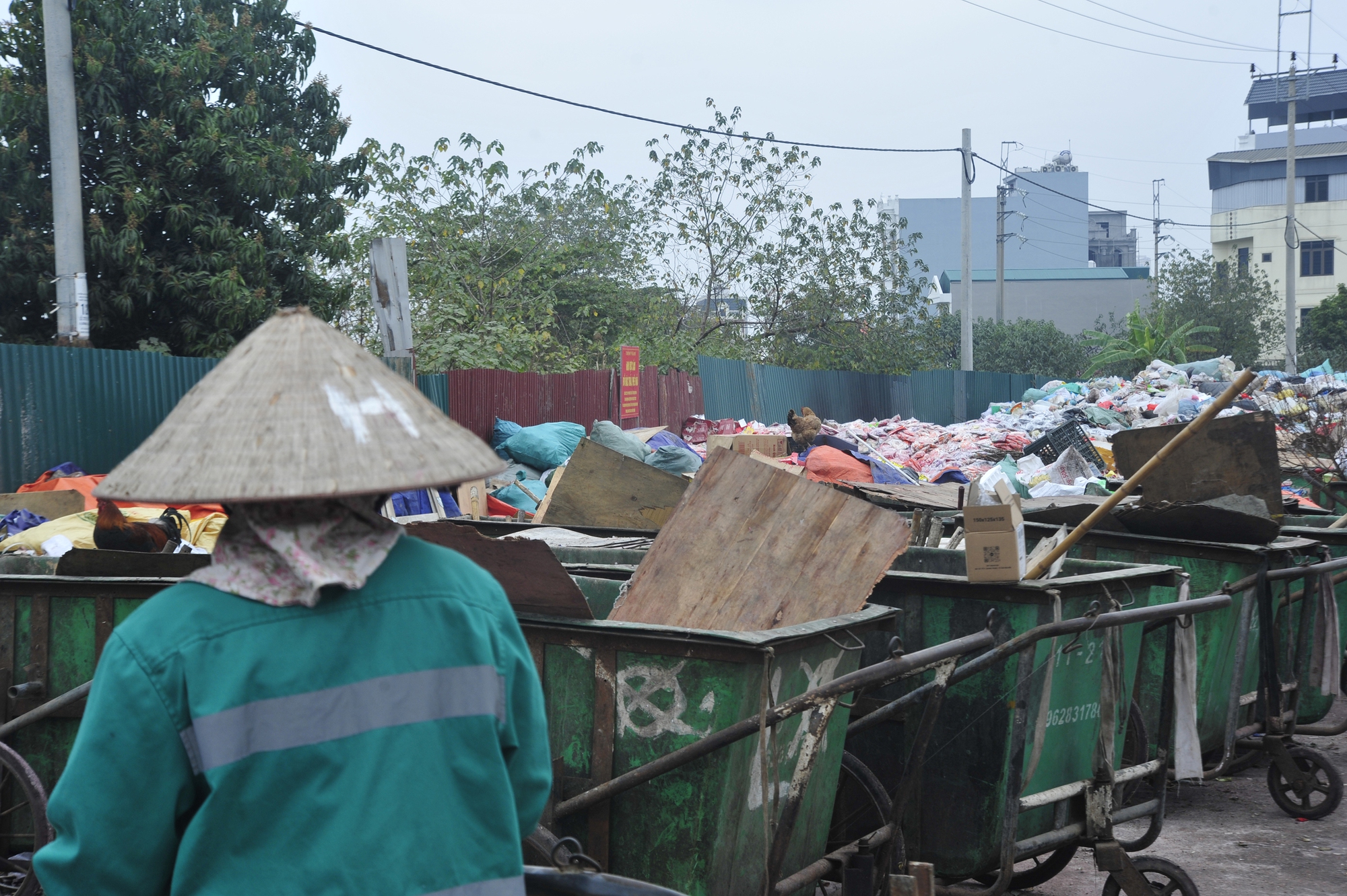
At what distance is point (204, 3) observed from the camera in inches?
511

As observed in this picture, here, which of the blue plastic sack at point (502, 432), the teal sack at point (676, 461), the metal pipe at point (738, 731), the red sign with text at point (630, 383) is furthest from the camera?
the red sign with text at point (630, 383)

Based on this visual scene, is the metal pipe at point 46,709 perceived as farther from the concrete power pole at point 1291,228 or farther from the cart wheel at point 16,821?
the concrete power pole at point 1291,228

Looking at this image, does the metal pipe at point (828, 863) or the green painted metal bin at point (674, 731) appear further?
the metal pipe at point (828, 863)

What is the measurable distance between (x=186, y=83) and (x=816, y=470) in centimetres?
771

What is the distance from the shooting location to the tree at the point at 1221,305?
38031 millimetres

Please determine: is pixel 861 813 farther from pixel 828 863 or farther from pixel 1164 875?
pixel 1164 875

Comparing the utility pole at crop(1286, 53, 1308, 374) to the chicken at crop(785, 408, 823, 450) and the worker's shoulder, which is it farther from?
the worker's shoulder

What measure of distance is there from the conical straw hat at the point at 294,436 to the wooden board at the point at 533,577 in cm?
141

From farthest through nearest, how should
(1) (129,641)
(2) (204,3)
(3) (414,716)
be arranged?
(2) (204,3), (3) (414,716), (1) (129,641)

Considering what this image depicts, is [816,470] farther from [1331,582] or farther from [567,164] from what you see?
[567,164]

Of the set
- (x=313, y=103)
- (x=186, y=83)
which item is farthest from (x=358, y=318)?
(x=186, y=83)

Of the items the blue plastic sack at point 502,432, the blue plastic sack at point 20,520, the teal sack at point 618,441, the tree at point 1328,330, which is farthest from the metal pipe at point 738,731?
the tree at point 1328,330

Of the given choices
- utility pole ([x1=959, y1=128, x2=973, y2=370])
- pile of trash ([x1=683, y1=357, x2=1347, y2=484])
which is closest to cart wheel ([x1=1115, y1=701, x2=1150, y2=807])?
pile of trash ([x1=683, y1=357, x2=1347, y2=484])

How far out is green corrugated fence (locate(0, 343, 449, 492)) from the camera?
28.1 feet
